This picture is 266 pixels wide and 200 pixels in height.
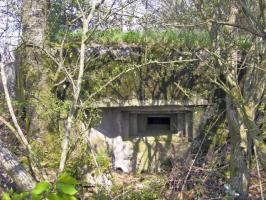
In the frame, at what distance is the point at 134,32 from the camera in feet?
16.4

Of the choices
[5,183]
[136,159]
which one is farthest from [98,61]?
[5,183]

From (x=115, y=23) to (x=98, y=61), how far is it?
3.98 feet

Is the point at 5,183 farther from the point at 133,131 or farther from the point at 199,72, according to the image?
the point at 199,72

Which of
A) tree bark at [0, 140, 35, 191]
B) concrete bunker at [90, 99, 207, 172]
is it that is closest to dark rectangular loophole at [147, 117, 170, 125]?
concrete bunker at [90, 99, 207, 172]

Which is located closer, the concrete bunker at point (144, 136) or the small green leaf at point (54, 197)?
the small green leaf at point (54, 197)

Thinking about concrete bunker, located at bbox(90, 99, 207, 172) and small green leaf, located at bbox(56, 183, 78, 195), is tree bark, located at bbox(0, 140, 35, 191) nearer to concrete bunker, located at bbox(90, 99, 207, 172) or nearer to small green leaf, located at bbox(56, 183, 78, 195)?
small green leaf, located at bbox(56, 183, 78, 195)

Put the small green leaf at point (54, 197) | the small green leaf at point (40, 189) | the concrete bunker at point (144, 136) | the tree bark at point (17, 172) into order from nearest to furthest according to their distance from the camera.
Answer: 1. the small green leaf at point (40, 189)
2. the small green leaf at point (54, 197)
3. the tree bark at point (17, 172)
4. the concrete bunker at point (144, 136)

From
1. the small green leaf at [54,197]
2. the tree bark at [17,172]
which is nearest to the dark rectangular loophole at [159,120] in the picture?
the tree bark at [17,172]

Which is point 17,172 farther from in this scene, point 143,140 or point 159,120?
point 159,120

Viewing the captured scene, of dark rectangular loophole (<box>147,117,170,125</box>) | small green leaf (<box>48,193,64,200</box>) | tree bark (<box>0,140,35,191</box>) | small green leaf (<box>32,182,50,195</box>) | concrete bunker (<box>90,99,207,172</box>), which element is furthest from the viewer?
dark rectangular loophole (<box>147,117,170,125</box>)

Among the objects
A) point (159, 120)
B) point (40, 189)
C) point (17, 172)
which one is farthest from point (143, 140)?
point (40, 189)

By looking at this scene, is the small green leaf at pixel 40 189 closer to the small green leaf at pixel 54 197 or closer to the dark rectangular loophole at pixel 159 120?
the small green leaf at pixel 54 197

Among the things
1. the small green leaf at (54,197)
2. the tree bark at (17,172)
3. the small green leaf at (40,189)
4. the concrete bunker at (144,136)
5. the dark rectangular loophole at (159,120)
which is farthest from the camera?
the dark rectangular loophole at (159,120)

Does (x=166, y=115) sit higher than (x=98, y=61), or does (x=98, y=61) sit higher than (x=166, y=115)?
(x=98, y=61)
